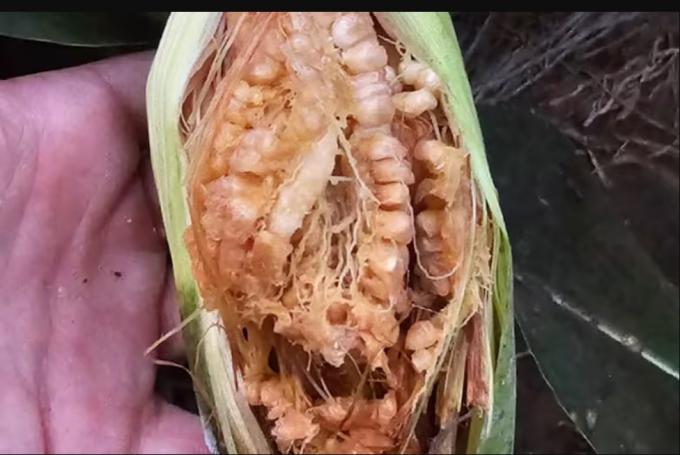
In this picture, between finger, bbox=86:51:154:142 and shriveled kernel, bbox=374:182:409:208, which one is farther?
finger, bbox=86:51:154:142

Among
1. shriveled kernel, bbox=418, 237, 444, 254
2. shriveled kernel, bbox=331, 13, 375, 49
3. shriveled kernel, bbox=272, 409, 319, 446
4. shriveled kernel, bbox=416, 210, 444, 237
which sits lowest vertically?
shriveled kernel, bbox=272, 409, 319, 446

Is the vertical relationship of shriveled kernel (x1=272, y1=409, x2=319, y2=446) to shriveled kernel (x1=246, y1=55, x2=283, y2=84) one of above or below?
below

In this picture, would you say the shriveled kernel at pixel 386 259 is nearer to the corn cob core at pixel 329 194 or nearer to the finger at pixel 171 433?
the corn cob core at pixel 329 194

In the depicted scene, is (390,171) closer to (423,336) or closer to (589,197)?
(423,336)

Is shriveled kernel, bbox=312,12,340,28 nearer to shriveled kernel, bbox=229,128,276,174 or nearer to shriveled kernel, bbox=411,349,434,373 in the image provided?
shriveled kernel, bbox=229,128,276,174

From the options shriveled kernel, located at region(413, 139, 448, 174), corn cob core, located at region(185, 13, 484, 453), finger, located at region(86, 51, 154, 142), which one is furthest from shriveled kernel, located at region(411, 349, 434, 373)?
finger, located at region(86, 51, 154, 142)

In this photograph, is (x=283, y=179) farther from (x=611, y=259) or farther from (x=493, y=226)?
(x=611, y=259)

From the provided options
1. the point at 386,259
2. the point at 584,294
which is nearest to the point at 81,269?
the point at 386,259
